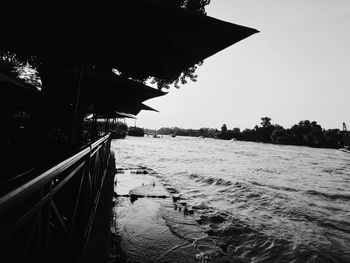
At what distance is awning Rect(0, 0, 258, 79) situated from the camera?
255 cm

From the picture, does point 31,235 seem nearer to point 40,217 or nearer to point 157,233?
point 40,217

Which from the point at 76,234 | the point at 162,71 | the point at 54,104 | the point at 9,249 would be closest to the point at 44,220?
the point at 9,249

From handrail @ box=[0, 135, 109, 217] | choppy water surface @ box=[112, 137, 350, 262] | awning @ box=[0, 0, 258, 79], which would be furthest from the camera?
choppy water surface @ box=[112, 137, 350, 262]

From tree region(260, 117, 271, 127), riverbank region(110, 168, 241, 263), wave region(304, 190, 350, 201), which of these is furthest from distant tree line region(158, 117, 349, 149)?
riverbank region(110, 168, 241, 263)

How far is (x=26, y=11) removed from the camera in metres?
3.34

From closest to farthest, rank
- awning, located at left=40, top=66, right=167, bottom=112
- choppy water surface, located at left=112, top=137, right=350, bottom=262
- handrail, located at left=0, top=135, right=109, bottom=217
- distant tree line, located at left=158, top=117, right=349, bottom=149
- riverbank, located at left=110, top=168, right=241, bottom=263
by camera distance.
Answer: handrail, located at left=0, top=135, right=109, bottom=217 < riverbank, located at left=110, top=168, right=241, bottom=263 < awning, located at left=40, top=66, right=167, bottom=112 < choppy water surface, located at left=112, top=137, right=350, bottom=262 < distant tree line, located at left=158, top=117, right=349, bottom=149

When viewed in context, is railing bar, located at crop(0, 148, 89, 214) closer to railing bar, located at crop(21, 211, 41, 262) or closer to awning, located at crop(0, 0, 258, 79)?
railing bar, located at crop(21, 211, 41, 262)

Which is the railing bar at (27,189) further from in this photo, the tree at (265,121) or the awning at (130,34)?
the tree at (265,121)

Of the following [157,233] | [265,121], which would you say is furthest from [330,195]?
[265,121]

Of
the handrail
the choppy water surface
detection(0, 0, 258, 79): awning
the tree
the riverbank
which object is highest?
the tree

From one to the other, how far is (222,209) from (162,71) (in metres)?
6.24

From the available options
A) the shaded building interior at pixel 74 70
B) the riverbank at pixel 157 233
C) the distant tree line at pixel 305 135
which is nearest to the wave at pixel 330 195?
the riverbank at pixel 157 233

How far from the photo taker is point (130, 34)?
326 cm

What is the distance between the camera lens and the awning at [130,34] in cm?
255
